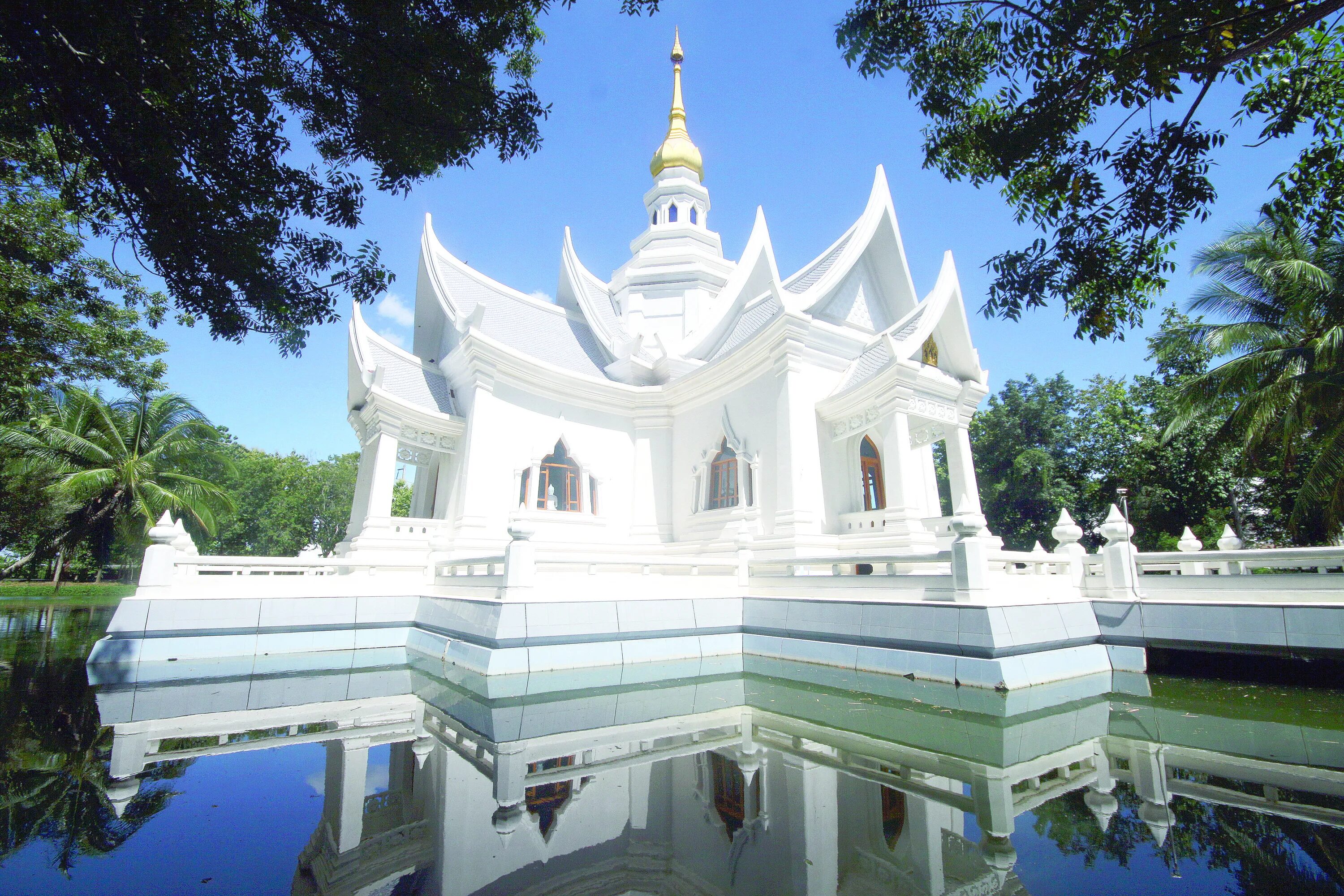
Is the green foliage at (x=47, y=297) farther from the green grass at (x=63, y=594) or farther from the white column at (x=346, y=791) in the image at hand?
the green grass at (x=63, y=594)

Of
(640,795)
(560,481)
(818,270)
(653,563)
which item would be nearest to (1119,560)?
(653,563)

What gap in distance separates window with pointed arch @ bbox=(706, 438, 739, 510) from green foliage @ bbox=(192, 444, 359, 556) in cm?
2528

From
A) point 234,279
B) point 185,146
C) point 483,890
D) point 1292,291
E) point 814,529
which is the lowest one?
point 483,890

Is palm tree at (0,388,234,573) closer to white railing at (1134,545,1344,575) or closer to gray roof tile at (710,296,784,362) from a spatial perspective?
gray roof tile at (710,296,784,362)

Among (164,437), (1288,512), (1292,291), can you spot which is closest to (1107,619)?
(1292,291)

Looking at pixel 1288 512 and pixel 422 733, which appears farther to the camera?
pixel 1288 512

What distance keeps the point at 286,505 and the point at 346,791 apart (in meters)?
32.5

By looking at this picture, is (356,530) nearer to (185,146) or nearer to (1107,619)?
(185,146)

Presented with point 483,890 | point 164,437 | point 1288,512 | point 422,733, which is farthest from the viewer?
point 164,437

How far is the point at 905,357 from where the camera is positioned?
33.8 feet

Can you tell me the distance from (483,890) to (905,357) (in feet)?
30.7

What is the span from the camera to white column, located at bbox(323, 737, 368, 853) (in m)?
3.26

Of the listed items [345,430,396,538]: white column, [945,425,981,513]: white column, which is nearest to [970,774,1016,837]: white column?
[945,425,981,513]: white column

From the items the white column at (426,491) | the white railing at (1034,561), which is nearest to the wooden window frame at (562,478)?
the white column at (426,491)
